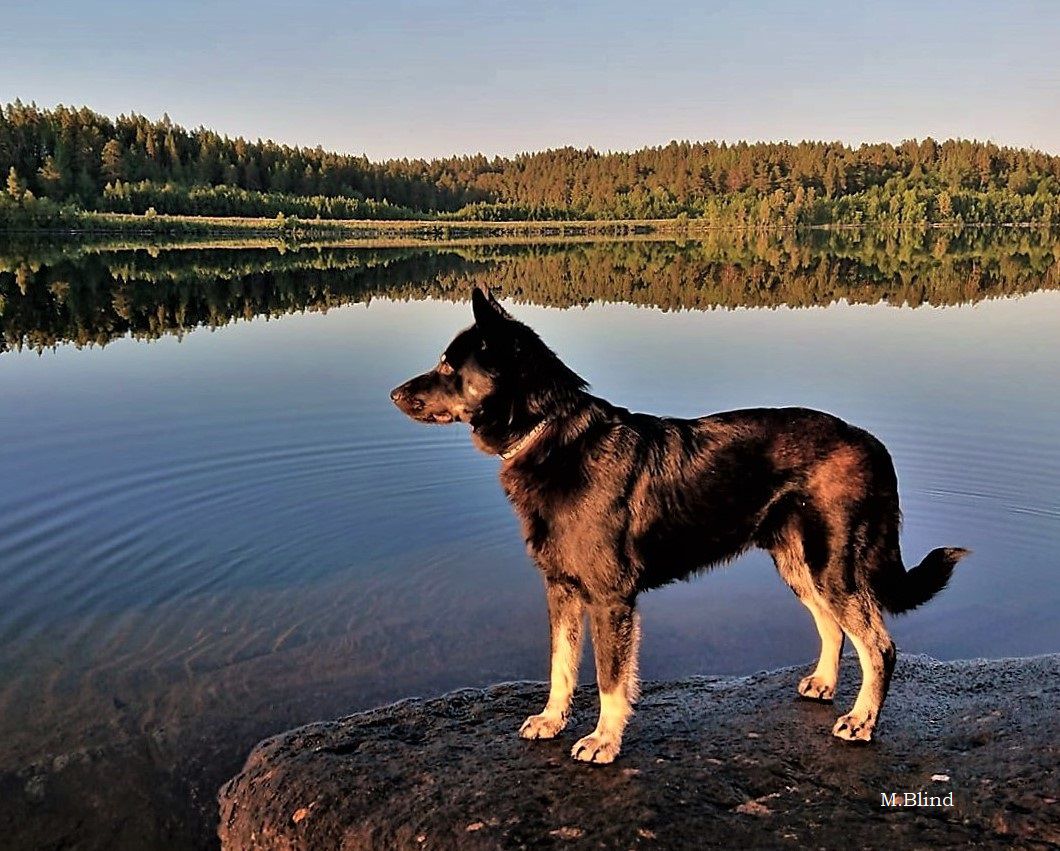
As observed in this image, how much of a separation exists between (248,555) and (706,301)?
85.1 feet

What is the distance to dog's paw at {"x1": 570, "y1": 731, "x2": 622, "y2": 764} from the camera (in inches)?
187

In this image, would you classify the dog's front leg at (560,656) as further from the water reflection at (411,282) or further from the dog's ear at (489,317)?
the water reflection at (411,282)

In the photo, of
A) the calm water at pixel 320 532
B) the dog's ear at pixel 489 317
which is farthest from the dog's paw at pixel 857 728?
the dog's ear at pixel 489 317

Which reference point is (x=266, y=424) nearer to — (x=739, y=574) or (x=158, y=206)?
(x=739, y=574)

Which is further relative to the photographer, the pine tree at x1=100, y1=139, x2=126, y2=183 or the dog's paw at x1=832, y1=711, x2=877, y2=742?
the pine tree at x1=100, y1=139, x2=126, y2=183

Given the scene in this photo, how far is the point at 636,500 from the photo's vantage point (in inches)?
192

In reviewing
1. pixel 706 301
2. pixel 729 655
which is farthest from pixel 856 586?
pixel 706 301

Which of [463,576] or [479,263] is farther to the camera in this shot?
[479,263]

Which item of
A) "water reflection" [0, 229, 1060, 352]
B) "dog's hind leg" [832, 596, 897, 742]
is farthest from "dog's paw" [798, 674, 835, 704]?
"water reflection" [0, 229, 1060, 352]

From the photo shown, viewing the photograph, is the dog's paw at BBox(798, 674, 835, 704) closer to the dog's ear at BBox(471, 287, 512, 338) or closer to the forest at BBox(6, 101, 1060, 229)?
the dog's ear at BBox(471, 287, 512, 338)

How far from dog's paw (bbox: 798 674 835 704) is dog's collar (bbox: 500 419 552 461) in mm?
2390

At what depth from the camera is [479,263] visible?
175ft

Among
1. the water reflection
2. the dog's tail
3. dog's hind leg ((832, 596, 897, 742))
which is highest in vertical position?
the water reflection

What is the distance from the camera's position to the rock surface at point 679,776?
402 cm
